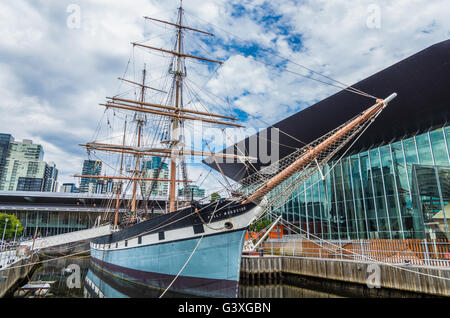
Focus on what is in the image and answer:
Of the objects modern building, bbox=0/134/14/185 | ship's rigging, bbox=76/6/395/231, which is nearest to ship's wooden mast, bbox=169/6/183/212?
ship's rigging, bbox=76/6/395/231

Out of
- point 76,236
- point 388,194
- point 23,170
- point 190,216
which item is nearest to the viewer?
point 190,216

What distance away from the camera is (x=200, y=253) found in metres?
10.8

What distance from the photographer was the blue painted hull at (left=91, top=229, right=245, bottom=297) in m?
10.2

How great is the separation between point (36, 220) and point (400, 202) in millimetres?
48773

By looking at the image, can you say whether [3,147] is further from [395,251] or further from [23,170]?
[395,251]

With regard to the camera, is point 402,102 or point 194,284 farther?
point 402,102

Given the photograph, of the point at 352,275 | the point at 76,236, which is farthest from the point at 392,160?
the point at 76,236

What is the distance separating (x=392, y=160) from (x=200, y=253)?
1671 centimetres

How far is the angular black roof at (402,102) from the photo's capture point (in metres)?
15.5

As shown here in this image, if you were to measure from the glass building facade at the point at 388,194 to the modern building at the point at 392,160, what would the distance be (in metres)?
0.05

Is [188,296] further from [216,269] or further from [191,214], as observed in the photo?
[191,214]

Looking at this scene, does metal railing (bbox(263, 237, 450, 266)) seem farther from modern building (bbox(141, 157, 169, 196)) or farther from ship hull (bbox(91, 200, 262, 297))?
modern building (bbox(141, 157, 169, 196))

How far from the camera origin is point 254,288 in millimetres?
14508

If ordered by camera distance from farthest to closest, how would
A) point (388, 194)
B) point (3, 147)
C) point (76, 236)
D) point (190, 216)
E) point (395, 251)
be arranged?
point (3, 147) → point (76, 236) → point (388, 194) → point (395, 251) → point (190, 216)
